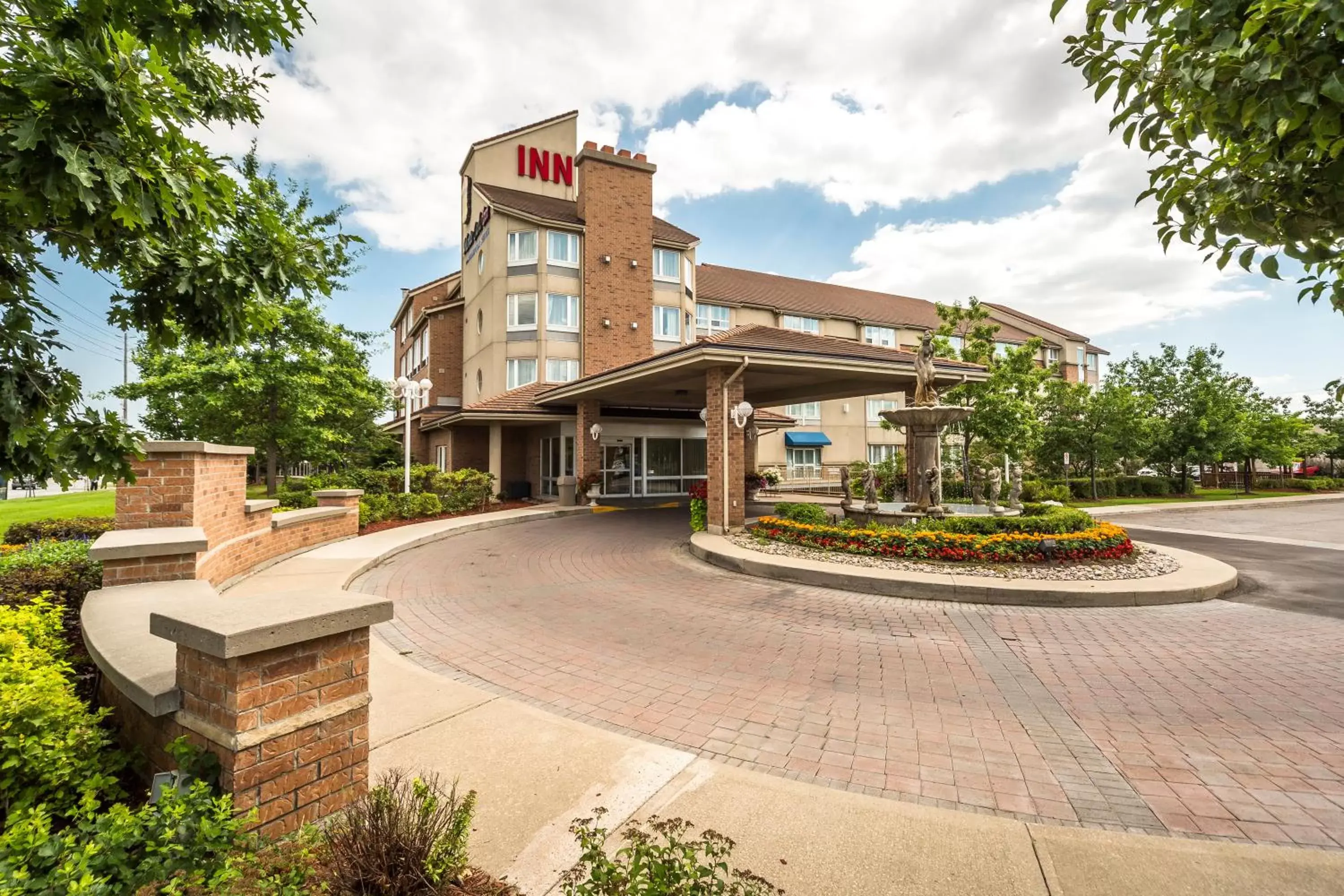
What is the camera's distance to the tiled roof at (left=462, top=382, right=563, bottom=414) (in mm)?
21109

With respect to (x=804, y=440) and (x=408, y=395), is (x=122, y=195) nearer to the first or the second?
(x=408, y=395)

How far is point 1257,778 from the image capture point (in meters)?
3.53

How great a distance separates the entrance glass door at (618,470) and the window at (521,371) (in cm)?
521

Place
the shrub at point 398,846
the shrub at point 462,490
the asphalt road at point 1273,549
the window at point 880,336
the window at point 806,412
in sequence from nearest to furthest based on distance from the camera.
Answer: the shrub at point 398,846, the asphalt road at point 1273,549, the shrub at point 462,490, the window at point 806,412, the window at point 880,336

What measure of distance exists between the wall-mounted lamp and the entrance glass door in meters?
10.6

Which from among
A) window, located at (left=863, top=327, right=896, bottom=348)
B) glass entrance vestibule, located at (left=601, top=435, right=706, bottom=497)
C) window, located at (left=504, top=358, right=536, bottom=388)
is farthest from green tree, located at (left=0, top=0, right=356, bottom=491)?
window, located at (left=863, top=327, right=896, bottom=348)

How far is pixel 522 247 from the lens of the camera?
25.6 m

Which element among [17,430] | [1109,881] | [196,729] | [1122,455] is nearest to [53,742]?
[196,729]

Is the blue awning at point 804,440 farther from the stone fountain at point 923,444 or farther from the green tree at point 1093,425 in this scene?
the stone fountain at point 923,444

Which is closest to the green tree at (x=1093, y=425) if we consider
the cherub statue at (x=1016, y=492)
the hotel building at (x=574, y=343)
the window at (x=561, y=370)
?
the hotel building at (x=574, y=343)

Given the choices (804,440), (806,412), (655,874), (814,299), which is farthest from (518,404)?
(814,299)

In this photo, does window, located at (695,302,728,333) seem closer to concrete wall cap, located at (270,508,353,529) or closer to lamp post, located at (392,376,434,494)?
lamp post, located at (392,376,434,494)

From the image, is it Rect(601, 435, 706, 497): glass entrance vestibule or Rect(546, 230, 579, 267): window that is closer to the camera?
Rect(601, 435, 706, 497): glass entrance vestibule

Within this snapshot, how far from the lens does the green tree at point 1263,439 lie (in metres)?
29.4
